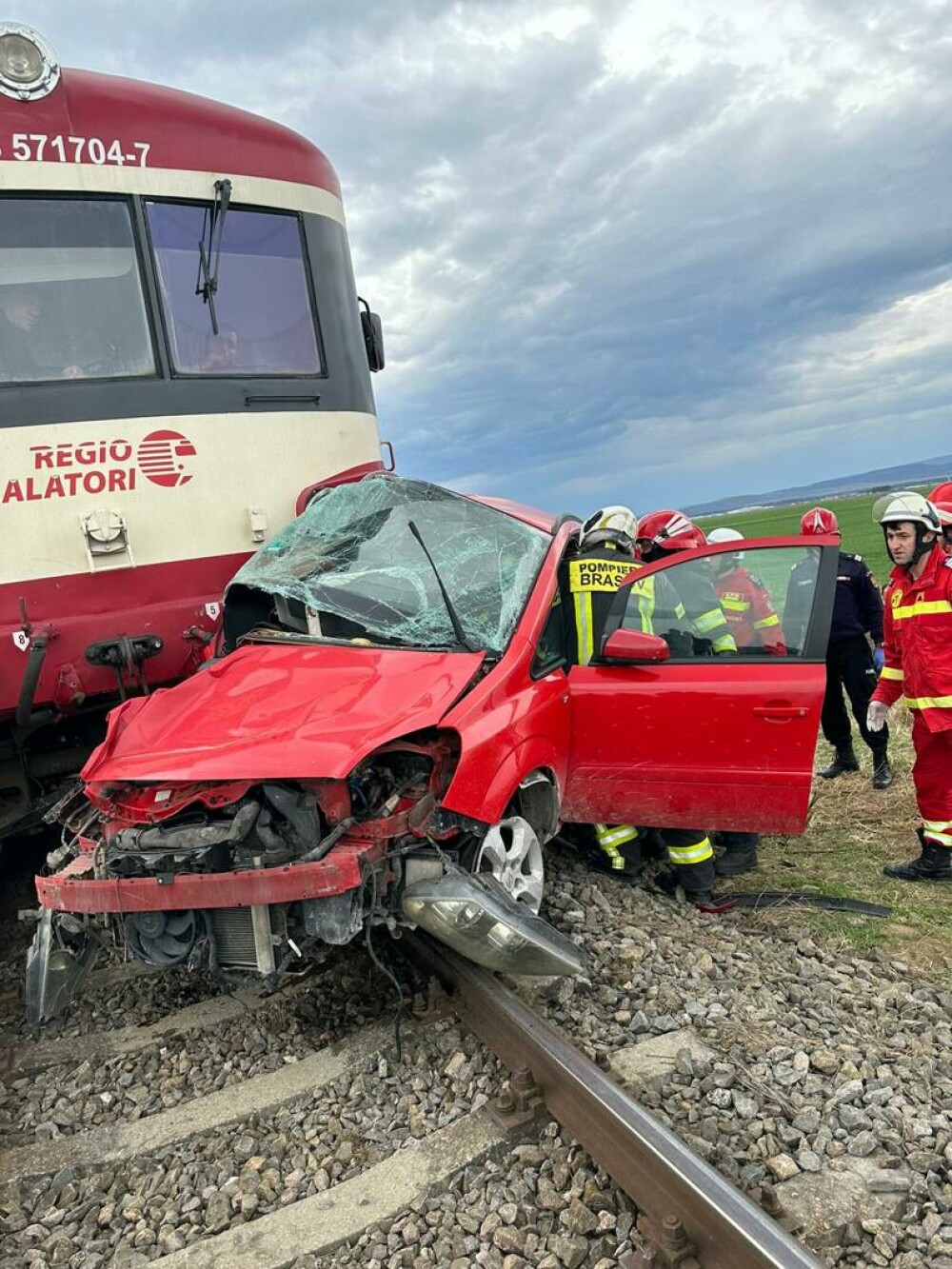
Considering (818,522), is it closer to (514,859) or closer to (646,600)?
(646,600)

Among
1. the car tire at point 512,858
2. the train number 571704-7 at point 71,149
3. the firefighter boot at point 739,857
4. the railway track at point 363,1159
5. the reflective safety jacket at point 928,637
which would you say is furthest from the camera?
the firefighter boot at point 739,857

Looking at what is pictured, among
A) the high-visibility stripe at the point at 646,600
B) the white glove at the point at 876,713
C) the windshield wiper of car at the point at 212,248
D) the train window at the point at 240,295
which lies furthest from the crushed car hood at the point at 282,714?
the white glove at the point at 876,713

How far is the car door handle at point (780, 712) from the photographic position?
392 cm

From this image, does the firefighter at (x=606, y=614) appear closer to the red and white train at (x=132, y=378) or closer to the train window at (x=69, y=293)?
the red and white train at (x=132, y=378)

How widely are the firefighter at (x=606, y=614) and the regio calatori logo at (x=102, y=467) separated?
2049mm

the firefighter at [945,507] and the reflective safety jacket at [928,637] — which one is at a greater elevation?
the firefighter at [945,507]

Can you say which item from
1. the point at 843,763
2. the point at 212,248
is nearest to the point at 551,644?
the point at 212,248

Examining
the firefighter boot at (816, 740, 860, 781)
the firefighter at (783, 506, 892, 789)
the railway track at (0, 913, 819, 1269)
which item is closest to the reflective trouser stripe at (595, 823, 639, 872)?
the railway track at (0, 913, 819, 1269)

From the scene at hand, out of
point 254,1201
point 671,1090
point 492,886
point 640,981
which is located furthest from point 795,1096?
point 254,1201

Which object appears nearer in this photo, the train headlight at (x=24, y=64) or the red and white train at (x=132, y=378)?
the train headlight at (x=24, y=64)

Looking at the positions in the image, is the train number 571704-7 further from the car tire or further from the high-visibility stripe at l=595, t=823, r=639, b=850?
the high-visibility stripe at l=595, t=823, r=639, b=850

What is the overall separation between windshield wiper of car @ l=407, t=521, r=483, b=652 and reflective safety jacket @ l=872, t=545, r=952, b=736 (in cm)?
249

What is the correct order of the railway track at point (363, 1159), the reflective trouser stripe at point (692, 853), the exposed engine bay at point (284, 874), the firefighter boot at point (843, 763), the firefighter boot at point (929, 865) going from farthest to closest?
the firefighter boot at point (843, 763), the firefighter boot at point (929, 865), the reflective trouser stripe at point (692, 853), the exposed engine bay at point (284, 874), the railway track at point (363, 1159)

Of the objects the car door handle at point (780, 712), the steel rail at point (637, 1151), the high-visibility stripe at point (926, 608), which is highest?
the high-visibility stripe at point (926, 608)
